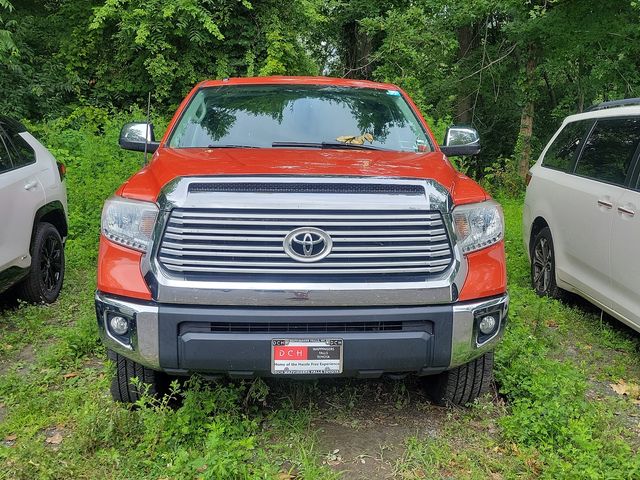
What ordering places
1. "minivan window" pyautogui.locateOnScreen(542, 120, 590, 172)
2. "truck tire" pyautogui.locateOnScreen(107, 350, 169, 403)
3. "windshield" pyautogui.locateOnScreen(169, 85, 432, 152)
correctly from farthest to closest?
"minivan window" pyautogui.locateOnScreen(542, 120, 590, 172) → "windshield" pyautogui.locateOnScreen(169, 85, 432, 152) → "truck tire" pyautogui.locateOnScreen(107, 350, 169, 403)

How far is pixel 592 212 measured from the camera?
4.61 m

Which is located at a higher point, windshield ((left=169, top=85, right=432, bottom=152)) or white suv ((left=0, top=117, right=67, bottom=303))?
windshield ((left=169, top=85, right=432, bottom=152))

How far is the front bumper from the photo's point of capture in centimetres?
272

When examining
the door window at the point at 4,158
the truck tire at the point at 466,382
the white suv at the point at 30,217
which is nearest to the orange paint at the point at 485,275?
the truck tire at the point at 466,382

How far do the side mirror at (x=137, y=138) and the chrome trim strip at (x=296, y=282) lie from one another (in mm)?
1413

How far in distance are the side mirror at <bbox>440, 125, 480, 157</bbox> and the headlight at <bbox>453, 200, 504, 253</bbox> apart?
120cm

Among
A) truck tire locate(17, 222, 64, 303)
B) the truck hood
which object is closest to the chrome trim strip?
the truck hood

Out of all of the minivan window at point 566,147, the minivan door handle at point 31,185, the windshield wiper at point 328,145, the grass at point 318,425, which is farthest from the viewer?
the minivan window at point 566,147

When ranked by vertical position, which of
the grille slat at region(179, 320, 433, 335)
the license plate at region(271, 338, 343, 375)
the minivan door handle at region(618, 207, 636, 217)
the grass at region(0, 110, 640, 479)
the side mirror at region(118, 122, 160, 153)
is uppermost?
the side mirror at region(118, 122, 160, 153)

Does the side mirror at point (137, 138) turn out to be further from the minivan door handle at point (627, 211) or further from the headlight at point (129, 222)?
the minivan door handle at point (627, 211)

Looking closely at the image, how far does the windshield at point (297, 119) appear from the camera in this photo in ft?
12.7

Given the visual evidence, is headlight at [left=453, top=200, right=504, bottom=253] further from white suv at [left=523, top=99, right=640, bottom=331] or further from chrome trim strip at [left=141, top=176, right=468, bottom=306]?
white suv at [left=523, top=99, right=640, bottom=331]

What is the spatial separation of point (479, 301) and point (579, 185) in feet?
8.49

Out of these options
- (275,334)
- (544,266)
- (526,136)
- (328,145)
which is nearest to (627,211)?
(544,266)
